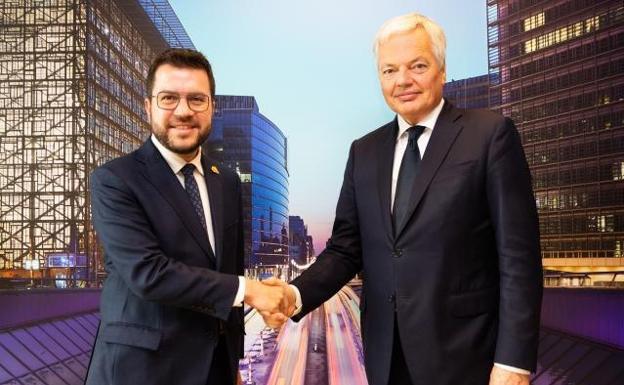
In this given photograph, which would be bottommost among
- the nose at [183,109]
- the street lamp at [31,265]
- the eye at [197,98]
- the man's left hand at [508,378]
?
the street lamp at [31,265]

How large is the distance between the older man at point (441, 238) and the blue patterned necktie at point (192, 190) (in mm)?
A: 762

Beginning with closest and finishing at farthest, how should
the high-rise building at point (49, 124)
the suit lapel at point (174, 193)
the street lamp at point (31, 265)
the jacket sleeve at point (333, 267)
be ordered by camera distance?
the suit lapel at point (174, 193) → the jacket sleeve at point (333, 267) → the high-rise building at point (49, 124) → the street lamp at point (31, 265)

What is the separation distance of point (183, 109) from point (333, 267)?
3.80 ft

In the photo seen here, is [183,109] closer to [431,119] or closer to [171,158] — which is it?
[171,158]

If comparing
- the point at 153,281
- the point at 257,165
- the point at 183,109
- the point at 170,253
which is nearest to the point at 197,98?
the point at 183,109

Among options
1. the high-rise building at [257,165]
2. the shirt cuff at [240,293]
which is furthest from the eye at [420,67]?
the high-rise building at [257,165]

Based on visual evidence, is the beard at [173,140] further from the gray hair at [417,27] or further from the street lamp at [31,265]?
the street lamp at [31,265]

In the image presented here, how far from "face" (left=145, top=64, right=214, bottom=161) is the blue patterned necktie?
3.2 inches

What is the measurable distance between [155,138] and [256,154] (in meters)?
11.7

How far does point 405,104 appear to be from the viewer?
232cm

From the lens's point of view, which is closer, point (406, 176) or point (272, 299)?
point (406, 176)

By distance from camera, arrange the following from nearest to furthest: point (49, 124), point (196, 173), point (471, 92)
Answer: point (196, 173) → point (471, 92) → point (49, 124)

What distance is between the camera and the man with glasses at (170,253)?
224cm

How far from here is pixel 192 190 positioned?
2502mm
